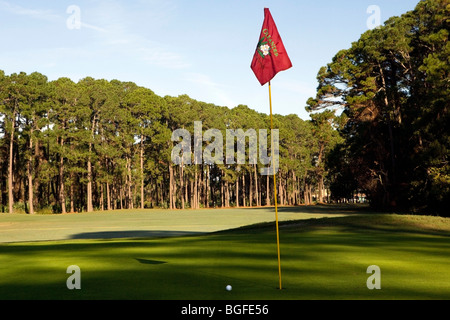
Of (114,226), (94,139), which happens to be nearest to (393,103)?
(114,226)

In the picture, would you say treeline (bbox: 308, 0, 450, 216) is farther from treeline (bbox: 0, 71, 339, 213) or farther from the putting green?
the putting green

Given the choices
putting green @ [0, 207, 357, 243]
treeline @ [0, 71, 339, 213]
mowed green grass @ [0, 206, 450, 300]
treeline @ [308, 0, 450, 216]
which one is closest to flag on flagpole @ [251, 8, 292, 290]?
mowed green grass @ [0, 206, 450, 300]

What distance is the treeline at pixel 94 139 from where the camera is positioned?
240ft

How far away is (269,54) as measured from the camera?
35.7 feet

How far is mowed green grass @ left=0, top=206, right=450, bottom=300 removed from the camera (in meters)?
9.36

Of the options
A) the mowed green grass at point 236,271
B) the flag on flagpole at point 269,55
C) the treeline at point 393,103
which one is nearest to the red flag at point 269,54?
the flag on flagpole at point 269,55

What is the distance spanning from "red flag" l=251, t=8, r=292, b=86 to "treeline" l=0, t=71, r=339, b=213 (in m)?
47.0

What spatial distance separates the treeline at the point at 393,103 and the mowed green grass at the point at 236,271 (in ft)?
97.2

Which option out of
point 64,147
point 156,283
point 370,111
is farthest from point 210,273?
point 64,147

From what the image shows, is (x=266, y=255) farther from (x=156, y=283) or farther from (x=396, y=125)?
(x=396, y=125)

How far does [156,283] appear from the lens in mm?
10414

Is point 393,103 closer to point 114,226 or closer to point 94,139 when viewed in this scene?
point 114,226

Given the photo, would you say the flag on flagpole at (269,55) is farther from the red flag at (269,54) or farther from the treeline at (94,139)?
the treeline at (94,139)
